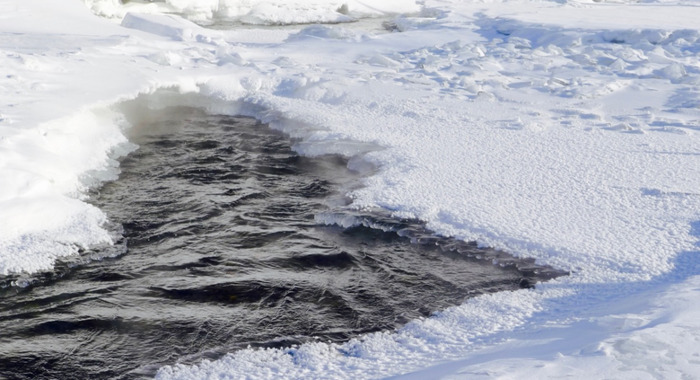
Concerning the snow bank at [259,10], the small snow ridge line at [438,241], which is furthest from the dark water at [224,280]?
the snow bank at [259,10]

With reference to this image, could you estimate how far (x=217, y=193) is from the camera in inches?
223

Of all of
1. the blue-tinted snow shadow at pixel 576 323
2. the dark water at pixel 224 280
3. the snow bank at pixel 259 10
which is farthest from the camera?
the snow bank at pixel 259 10

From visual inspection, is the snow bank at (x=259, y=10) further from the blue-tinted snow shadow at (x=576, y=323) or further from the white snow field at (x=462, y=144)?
the blue-tinted snow shadow at (x=576, y=323)

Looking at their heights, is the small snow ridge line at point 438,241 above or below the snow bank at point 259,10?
below

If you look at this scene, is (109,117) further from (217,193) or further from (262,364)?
(262,364)

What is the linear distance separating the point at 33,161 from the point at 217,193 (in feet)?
4.23

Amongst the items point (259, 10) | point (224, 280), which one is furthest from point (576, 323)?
point (259, 10)

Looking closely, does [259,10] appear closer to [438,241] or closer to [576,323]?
[438,241]

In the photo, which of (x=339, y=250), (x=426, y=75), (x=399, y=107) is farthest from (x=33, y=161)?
(x=426, y=75)

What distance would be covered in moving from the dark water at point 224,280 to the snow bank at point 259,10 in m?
8.40

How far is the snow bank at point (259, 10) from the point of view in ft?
44.6

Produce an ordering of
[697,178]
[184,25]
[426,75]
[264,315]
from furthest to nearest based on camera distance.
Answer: [184,25], [426,75], [697,178], [264,315]

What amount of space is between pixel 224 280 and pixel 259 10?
10596 millimetres

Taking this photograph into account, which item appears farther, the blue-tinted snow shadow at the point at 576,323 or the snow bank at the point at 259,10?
the snow bank at the point at 259,10
